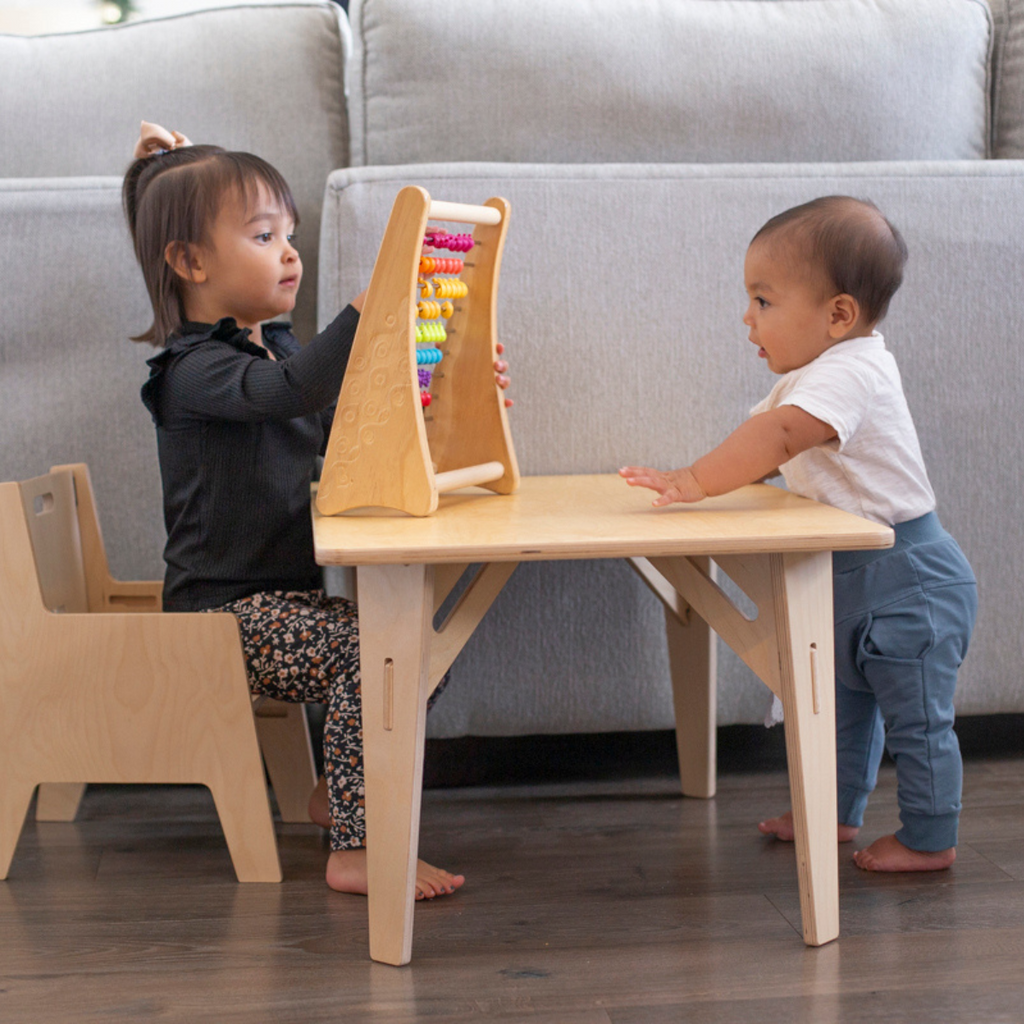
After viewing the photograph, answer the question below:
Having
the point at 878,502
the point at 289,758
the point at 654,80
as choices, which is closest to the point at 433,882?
the point at 289,758

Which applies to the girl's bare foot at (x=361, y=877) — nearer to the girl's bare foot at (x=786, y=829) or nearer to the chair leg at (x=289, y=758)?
the chair leg at (x=289, y=758)

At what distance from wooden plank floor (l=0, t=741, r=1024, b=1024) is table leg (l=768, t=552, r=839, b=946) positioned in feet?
0.22

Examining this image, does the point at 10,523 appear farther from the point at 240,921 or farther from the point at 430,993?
the point at 430,993

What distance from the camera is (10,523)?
108cm

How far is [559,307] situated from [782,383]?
1.08 ft

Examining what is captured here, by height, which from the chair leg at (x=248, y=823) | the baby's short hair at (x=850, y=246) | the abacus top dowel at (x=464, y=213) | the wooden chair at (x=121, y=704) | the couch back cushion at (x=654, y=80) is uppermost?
the couch back cushion at (x=654, y=80)

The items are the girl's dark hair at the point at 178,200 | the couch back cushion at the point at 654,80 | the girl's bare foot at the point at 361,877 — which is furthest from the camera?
the couch back cushion at the point at 654,80

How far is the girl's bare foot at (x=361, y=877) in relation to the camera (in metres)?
1.04

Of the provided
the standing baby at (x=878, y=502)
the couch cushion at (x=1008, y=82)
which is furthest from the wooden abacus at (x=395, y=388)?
the couch cushion at (x=1008, y=82)

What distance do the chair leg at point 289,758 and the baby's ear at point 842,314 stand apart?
0.72 metres

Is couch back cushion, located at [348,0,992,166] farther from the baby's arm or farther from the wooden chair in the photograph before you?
the wooden chair

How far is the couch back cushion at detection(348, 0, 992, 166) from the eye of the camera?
139cm

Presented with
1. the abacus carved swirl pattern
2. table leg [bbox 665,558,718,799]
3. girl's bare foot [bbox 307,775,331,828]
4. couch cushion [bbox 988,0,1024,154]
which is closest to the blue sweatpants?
table leg [bbox 665,558,718,799]

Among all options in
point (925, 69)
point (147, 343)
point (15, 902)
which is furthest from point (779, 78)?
point (15, 902)
